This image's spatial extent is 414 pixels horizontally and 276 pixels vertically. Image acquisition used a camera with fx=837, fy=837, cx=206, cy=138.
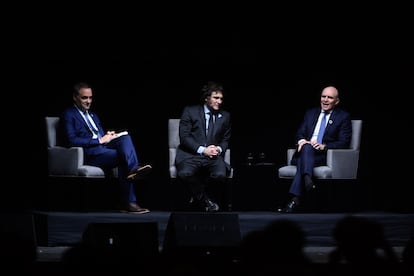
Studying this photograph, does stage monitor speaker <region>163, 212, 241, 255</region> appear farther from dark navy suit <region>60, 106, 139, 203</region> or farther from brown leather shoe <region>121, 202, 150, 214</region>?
dark navy suit <region>60, 106, 139, 203</region>

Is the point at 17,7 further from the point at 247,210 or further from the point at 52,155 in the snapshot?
the point at 247,210

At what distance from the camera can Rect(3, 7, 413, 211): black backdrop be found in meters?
7.27

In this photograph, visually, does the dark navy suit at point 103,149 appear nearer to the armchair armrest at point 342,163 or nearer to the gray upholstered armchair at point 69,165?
the gray upholstered armchair at point 69,165

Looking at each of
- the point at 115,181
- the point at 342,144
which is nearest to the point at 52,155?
the point at 115,181

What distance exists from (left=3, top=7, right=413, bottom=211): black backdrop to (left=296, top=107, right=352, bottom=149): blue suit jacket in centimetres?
56

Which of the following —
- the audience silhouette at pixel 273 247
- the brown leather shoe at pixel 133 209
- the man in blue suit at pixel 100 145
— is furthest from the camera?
the man in blue suit at pixel 100 145

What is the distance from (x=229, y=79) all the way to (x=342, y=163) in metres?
1.44

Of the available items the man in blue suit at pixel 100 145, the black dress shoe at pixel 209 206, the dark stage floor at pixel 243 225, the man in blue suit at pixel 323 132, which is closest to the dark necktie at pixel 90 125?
the man in blue suit at pixel 100 145

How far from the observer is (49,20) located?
7148mm

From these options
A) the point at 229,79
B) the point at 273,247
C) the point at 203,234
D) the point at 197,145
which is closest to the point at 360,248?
the point at 273,247

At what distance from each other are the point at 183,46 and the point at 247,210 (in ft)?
5.50

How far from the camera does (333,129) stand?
22.6 ft

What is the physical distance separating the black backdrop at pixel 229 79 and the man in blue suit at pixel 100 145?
2.17 feet

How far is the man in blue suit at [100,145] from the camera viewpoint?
21.1ft
